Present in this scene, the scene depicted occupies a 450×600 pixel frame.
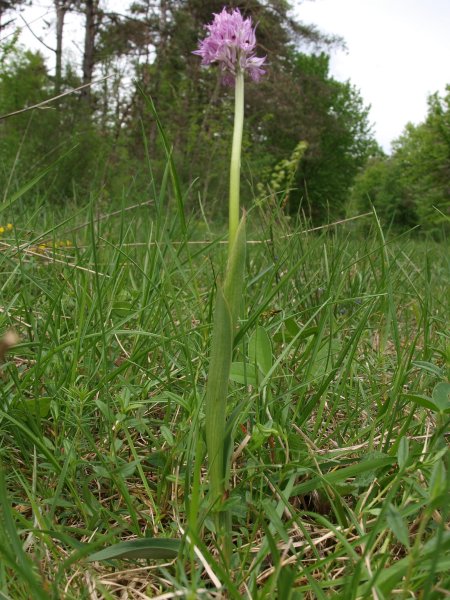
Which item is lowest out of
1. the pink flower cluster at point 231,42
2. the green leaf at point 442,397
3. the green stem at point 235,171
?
the green leaf at point 442,397

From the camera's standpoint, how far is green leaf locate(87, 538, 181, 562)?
60 cm

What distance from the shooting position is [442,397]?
29.5 inches

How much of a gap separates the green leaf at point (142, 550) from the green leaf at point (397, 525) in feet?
0.83

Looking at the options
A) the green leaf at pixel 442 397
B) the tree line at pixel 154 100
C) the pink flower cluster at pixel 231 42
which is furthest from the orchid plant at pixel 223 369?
the tree line at pixel 154 100

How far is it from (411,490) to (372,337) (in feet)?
2.69

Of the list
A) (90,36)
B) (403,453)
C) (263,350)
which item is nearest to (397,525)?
(403,453)

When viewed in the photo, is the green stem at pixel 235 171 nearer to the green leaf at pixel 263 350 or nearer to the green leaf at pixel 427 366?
the green leaf at pixel 263 350

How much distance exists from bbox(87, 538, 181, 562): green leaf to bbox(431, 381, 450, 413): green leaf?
425 millimetres

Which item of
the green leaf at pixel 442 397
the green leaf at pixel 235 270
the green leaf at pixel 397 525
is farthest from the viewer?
the green leaf at pixel 442 397

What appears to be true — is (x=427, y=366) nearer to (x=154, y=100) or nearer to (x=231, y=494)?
(x=231, y=494)

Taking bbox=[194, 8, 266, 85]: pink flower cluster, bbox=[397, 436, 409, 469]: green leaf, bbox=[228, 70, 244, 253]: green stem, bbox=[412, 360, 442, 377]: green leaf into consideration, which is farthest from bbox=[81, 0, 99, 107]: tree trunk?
bbox=[397, 436, 409, 469]: green leaf

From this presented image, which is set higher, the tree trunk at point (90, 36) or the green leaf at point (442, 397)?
the tree trunk at point (90, 36)

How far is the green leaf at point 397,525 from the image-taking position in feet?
1.73

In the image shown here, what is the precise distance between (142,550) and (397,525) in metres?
0.30
